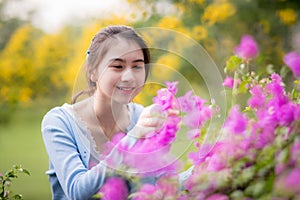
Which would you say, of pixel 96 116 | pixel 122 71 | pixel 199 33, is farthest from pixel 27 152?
pixel 122 71

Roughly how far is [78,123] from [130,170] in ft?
1.90

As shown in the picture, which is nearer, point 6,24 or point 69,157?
point 69,157

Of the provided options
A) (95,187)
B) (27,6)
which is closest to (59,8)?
(27,6)

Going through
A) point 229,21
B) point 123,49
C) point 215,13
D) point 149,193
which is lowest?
point 149,193

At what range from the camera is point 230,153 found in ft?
3.83

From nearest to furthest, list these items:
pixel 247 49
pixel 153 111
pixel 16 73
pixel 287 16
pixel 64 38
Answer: pixel 153 111 → pixel 247 49 → pixel 287 16 → pixel 16 73 → pixel 64 38

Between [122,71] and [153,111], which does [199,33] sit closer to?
[122,71]

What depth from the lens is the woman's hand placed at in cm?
127

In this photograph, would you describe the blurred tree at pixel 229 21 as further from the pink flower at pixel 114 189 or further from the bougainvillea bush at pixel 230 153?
the pink flower at pixel 114 189

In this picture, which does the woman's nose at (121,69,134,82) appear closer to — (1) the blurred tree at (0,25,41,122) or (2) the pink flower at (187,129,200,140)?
(2) the pink flower at (187,129,200,140)

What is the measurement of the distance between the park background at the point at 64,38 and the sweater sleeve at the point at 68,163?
2744mm

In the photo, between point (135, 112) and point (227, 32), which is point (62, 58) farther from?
point (135, 112)

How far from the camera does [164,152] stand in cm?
128

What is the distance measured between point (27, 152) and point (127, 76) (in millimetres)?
5407
